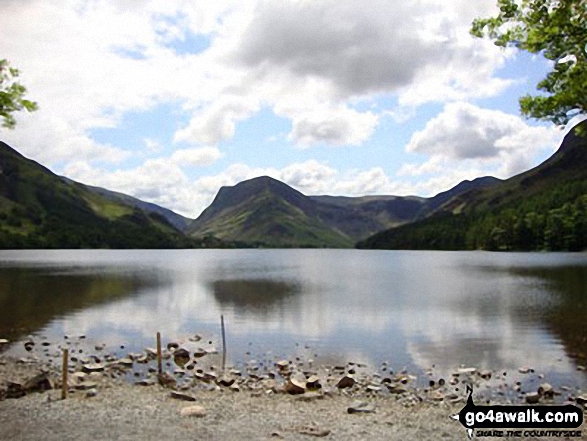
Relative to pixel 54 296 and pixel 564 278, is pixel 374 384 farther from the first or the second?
pixel 564 278

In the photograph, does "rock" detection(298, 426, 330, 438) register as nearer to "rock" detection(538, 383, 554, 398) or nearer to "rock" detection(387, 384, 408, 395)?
"rock" detection(387, 384, 408, 395)

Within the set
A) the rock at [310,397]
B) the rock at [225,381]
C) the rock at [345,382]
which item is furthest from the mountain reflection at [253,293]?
the rock at [310,397]

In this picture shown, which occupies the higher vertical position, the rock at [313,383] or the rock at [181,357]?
the rock at [313,383]

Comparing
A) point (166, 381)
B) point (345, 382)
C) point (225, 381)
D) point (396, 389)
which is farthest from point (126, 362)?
point (396, 389)

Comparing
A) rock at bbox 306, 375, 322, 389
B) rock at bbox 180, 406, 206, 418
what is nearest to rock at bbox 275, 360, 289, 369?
rock at bbox 306, 375, 322, 389

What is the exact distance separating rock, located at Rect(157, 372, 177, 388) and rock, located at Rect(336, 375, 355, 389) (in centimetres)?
987

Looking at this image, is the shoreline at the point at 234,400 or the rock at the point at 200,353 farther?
the rock at the point at 200,353

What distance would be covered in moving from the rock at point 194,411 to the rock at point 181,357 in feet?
44.4

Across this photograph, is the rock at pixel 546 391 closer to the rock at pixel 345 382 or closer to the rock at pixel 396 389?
the rock at pixel 396 389

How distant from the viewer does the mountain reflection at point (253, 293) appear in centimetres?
6944

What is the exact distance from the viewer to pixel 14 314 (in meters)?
60.5

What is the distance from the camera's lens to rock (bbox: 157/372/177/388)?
99.2 feet

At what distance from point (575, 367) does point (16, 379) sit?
118 ft

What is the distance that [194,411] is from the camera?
23.2 meters
